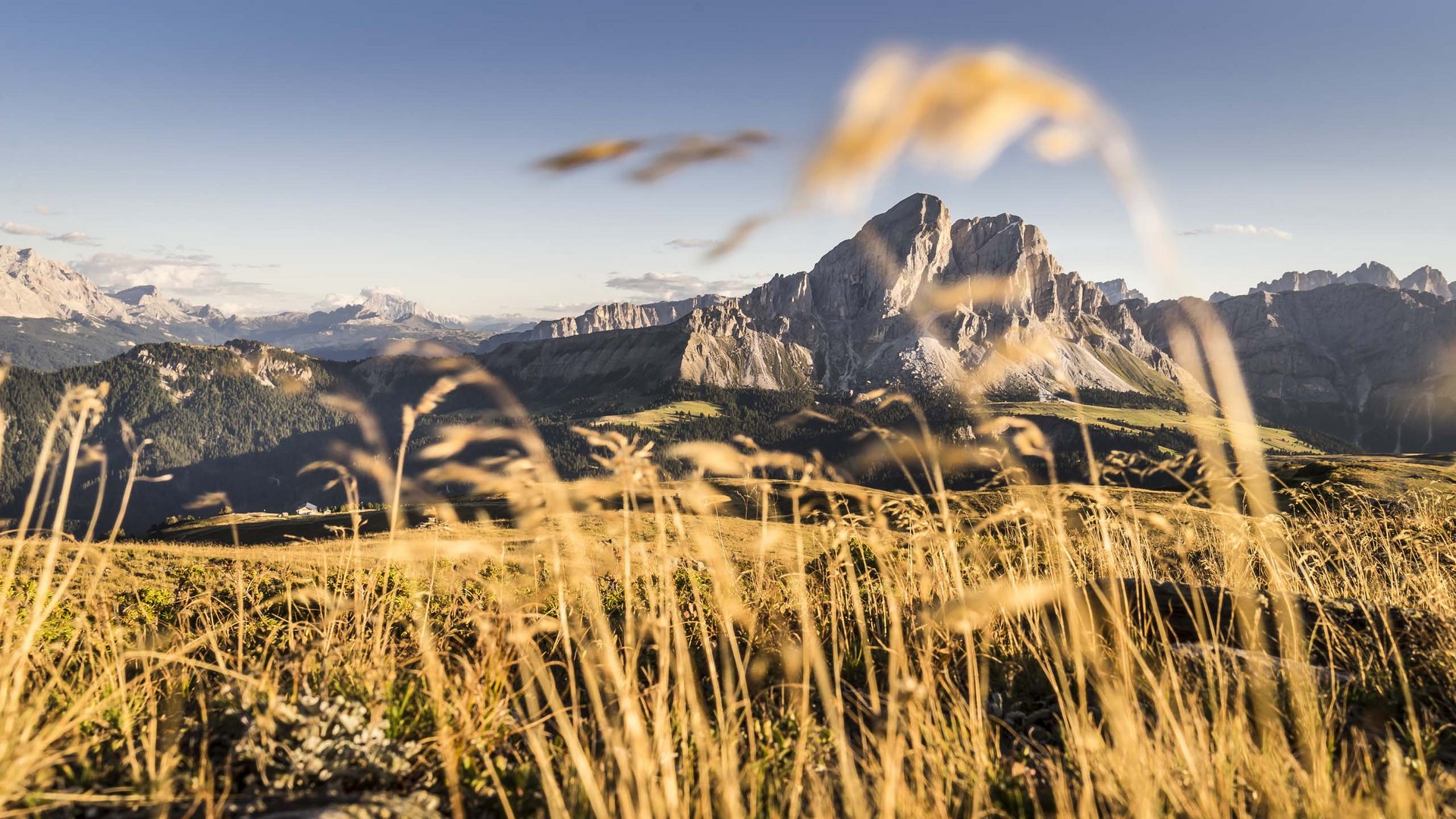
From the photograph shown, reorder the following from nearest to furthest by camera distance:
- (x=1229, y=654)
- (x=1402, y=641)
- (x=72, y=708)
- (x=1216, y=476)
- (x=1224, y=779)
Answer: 1. (x=1224, y=779)
2. (x=72, y=708)
3. (x=1216, y=476)
4. (x=1229, y=654)
5. (x=1402, y=641)

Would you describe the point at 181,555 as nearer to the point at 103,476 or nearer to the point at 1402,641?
the point at 103,476

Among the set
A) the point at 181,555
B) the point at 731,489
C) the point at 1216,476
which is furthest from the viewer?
the point at 731,489

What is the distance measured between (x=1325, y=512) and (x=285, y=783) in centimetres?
1302

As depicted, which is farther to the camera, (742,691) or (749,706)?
(742,691)

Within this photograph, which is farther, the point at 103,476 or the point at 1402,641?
the point at 1402,641

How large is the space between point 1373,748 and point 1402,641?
200cm

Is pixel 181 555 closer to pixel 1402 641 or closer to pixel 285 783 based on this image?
pixel 285 783

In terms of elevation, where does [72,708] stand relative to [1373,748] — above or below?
above

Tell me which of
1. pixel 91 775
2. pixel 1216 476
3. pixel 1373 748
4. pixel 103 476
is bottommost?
pixel 1373 748

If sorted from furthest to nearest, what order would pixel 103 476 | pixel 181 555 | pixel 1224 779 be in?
pixel 181 555 → pixel 103 476 → pixel 1224 779

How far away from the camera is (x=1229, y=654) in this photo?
5844 millimetres

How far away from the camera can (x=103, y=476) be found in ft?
15.7

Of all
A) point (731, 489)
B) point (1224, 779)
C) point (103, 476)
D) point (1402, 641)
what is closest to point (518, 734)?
point (103, 476)

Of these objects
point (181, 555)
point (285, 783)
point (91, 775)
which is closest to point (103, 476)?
point (91, 775)
